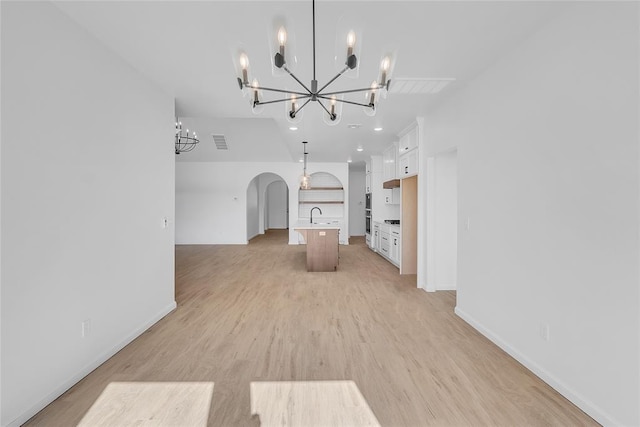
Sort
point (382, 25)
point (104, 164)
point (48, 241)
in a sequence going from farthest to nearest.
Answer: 1. point (104, 164)
2. point (382, 25)
3. point (48, 241)

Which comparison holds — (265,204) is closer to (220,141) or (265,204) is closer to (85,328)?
(220,141)

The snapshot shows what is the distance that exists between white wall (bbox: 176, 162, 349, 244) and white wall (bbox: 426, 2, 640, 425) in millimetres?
6708

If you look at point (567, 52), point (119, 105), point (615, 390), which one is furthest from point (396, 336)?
point (119, 105)

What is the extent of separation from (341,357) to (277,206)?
460 inches

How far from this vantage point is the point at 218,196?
368 inches

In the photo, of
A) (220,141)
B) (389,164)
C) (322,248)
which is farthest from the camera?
(220,141)

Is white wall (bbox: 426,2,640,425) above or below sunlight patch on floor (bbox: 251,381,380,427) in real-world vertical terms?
above

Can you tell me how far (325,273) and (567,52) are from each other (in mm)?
4468

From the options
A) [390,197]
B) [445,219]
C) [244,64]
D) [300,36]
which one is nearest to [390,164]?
[390,197]

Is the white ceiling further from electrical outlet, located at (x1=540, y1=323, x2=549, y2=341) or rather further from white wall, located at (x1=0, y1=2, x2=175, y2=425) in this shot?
electrical outlet, located at (x1=540, y1=323, x2=549, y2=341)

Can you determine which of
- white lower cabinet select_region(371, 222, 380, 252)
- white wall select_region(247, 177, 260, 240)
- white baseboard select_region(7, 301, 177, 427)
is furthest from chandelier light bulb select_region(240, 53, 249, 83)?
white wall select_region(247, 177, 260, 240)

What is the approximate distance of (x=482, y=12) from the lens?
1.99m

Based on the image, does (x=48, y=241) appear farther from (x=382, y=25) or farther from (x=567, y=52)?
(x=567, y=52)

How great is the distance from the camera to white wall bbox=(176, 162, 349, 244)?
9297 millimetres
